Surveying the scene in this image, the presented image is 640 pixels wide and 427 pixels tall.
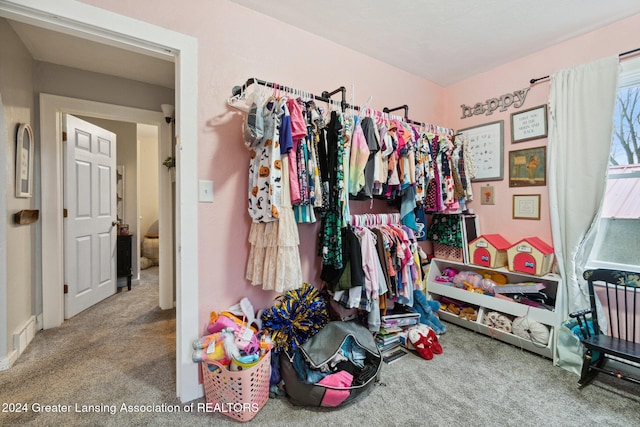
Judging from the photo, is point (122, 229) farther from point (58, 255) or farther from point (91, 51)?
point (91, 51)

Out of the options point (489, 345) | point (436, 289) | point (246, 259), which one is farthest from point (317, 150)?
point (489, 345)

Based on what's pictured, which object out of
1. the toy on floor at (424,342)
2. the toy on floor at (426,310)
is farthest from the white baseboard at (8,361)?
the toy on floor at (426,310)

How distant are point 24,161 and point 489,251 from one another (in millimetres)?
3812

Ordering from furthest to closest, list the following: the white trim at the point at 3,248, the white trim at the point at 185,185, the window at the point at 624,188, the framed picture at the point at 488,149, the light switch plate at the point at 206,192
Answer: the framed picture at the point at 488,149
the window at the point at 624,188
the white trim at the point at 3,248
the light switch plate at the point at 206,192
the white trim at the point at 185,185

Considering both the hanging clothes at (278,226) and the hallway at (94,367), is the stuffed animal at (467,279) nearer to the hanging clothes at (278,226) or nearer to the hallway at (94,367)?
the hanging clothes at (278,226)

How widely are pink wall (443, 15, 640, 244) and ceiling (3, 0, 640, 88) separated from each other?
7 centimetres

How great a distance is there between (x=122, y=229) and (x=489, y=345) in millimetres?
4637

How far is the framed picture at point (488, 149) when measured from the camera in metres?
2.61

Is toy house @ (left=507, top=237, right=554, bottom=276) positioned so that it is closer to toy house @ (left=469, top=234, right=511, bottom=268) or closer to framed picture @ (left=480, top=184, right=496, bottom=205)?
toy house @ (left=469, top=234, right=511, bottom=268)

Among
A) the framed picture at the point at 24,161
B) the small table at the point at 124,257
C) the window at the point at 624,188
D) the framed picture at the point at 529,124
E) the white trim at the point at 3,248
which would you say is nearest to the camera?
the white trim at the point at 3,248

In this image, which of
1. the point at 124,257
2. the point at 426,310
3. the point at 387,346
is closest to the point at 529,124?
the point at 426,310

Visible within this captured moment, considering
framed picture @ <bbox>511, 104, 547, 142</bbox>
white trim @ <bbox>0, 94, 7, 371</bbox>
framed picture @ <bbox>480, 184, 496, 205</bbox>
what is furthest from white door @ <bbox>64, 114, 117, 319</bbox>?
framed picture @ <bbox>511, 104, 547, 142</bbox>

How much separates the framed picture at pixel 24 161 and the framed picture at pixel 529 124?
3.94 m

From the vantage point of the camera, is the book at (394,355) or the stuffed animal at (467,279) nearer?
the book at (394,355)
